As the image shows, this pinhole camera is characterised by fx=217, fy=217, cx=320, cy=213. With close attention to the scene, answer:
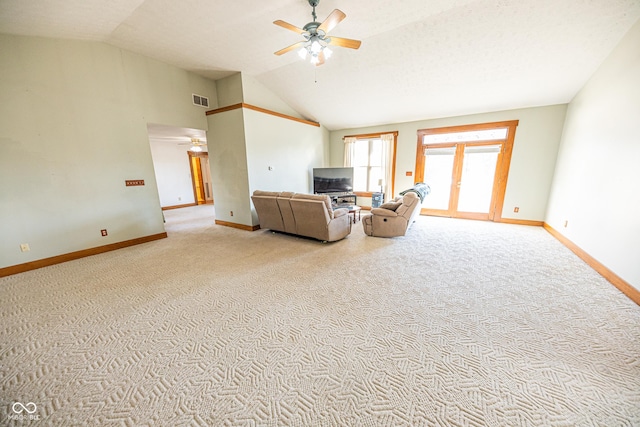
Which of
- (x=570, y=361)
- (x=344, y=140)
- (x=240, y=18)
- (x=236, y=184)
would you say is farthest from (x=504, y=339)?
(x=344, y=140)

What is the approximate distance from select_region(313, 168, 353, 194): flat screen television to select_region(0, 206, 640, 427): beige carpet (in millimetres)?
3278

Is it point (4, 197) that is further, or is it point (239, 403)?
point (4, 197)

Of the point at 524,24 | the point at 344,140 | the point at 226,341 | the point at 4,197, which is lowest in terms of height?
the point at 226,341

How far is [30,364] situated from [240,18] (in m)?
4.06

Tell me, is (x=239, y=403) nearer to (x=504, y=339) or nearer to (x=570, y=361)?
(x=504, y=339)

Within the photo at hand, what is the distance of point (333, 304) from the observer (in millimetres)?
2191

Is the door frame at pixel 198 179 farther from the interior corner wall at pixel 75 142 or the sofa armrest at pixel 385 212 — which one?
the sofa armrest at pixel 385 212

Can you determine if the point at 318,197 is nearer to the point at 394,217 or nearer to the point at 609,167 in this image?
the point at 394,217

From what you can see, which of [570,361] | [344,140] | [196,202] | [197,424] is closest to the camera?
[197,424]

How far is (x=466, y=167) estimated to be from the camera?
542 cm

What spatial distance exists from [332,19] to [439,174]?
472cm

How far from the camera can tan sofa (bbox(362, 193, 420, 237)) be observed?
3.97 m

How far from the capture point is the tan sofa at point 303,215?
364 centimetres

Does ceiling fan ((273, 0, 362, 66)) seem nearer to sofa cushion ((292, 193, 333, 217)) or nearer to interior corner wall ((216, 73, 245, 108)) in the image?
sofa cushion ((292, 193, 333, 217))
